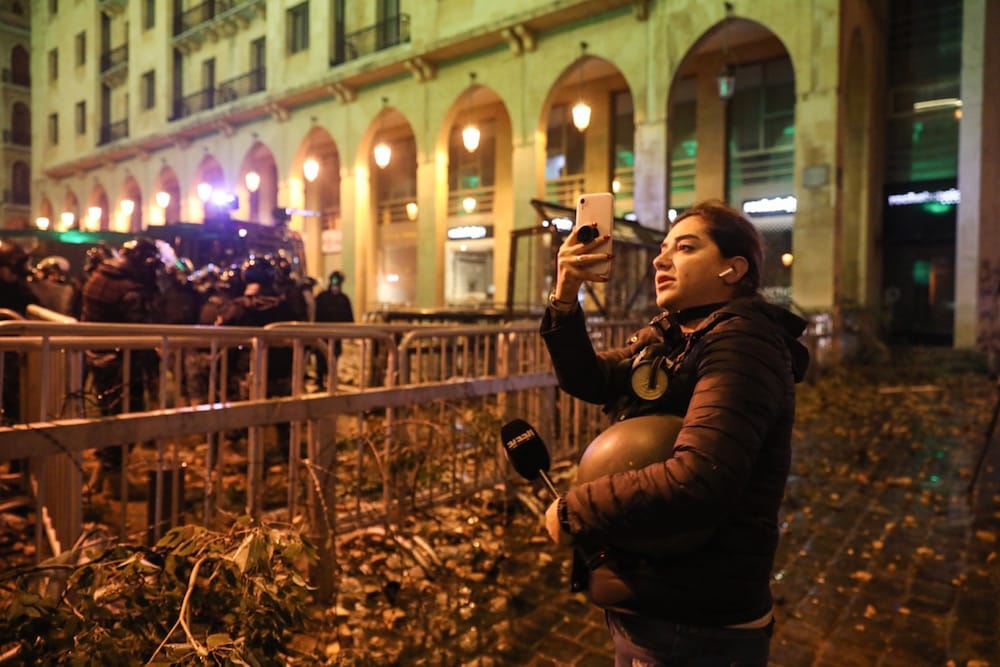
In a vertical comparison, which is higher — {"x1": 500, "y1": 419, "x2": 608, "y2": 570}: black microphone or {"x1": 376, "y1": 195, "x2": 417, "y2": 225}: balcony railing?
{"x1": 376, "y1": 195, "x2": 417, "y2": 225}: balcony railing

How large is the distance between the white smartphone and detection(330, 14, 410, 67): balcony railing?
2189cm

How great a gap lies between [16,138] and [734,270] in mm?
55334

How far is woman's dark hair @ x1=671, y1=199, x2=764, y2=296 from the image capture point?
5.49ft

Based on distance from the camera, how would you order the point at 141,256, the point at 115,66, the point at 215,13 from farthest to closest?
the point at 115,66
the point at 215,13
the point at 141,256

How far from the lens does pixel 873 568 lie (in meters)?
4.35

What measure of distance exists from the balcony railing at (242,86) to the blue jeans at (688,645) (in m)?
28.5

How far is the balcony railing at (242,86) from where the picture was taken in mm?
26969

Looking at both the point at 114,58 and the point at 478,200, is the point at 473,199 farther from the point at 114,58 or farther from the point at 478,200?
the point at 114,58

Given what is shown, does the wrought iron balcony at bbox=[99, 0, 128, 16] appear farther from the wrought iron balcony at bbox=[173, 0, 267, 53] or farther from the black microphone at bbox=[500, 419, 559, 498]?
the black microphone at bbox=[500, 419, 559, 498]

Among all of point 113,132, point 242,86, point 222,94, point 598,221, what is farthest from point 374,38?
point 598,221

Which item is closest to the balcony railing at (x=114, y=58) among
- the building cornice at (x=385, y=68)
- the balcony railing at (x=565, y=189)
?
the building cornice at (x=385, y=68)

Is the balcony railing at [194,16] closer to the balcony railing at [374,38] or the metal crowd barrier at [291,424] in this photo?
the balcony railing at [374,38]

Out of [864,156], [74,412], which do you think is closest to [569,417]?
[74,412]

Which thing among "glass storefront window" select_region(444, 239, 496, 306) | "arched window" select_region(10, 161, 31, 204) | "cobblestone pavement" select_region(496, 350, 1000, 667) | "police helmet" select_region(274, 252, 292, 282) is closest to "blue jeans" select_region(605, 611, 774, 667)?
"cobblestone pavement" select_region(496, 350, 1000, 667)
